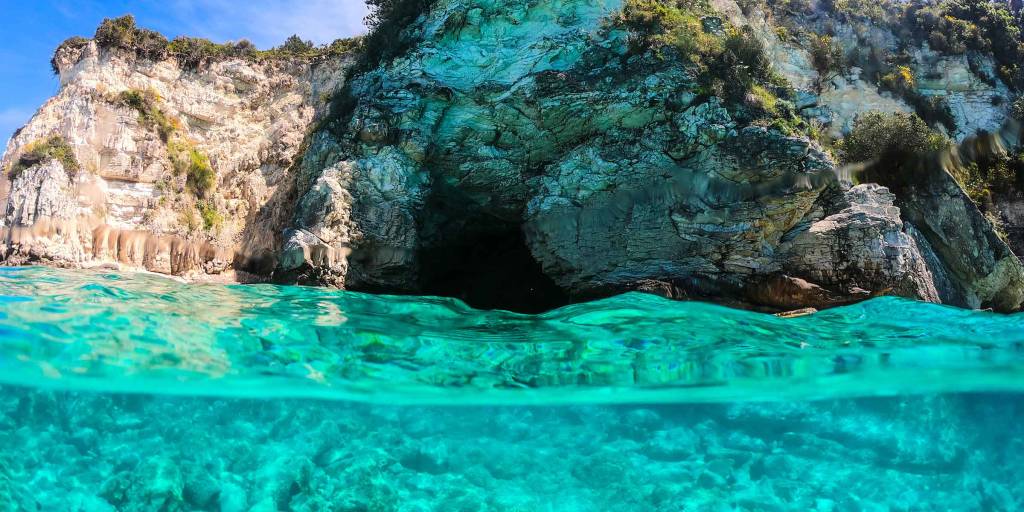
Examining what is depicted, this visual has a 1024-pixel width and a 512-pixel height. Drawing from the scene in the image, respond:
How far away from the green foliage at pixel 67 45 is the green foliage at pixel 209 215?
466cm

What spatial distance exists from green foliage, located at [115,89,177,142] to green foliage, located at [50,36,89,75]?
5.27 feet

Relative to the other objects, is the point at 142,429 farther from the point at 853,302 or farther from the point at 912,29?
the point at 912,29

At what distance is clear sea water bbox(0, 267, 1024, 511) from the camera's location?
9.52m

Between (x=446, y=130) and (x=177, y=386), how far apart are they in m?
6.82

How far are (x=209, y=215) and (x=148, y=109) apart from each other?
9.37 ft

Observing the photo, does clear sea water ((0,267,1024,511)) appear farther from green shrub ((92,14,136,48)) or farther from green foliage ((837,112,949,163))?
green shrub ((92,14,136,48))

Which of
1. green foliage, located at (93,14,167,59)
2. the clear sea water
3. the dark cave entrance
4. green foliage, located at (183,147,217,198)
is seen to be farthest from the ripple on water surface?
green foliage, located at (93,14,167,59)

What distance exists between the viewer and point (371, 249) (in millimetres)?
13992

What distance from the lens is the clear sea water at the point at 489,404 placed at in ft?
31.2

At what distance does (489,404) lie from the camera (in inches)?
447

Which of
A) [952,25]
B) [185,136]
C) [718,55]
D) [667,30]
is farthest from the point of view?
[952,25]

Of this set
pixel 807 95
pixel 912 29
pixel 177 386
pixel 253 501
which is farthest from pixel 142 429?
pixel 912 29

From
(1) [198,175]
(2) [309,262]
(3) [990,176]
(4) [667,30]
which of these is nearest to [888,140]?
(3) [990,176]

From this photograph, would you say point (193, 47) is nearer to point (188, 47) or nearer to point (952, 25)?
point (188, 47)
